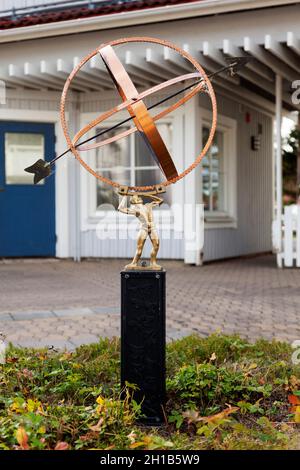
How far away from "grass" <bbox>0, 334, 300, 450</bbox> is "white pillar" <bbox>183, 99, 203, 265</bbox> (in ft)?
20.3

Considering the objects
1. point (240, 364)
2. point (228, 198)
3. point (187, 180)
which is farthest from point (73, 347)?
point (228, 198)

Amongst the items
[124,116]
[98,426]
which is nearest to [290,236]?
[124,116]

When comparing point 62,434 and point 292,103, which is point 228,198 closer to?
point 292,103

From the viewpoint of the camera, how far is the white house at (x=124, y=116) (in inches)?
352

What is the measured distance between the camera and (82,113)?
1166 centimetres

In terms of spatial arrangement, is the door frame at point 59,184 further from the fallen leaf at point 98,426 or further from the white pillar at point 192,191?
the fallen leaf at point 98,426

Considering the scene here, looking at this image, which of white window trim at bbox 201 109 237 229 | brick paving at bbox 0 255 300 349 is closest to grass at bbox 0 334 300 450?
brick paving at bbox 0 255 300 349

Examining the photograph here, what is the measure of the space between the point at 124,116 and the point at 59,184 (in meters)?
1.74

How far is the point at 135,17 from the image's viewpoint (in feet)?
29.3

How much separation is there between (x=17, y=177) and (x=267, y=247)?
5934 millimetres

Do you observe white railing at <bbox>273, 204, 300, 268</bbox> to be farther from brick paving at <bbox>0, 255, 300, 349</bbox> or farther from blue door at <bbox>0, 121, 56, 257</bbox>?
blue door at <bbox>0, 121, 56, 257</bbox>

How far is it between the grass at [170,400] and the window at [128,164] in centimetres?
681

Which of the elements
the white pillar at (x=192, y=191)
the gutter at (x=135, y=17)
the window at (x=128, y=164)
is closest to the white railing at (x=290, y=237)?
the white pillar at (x=192, y=191)

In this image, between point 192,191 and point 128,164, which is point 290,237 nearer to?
point 192,191
